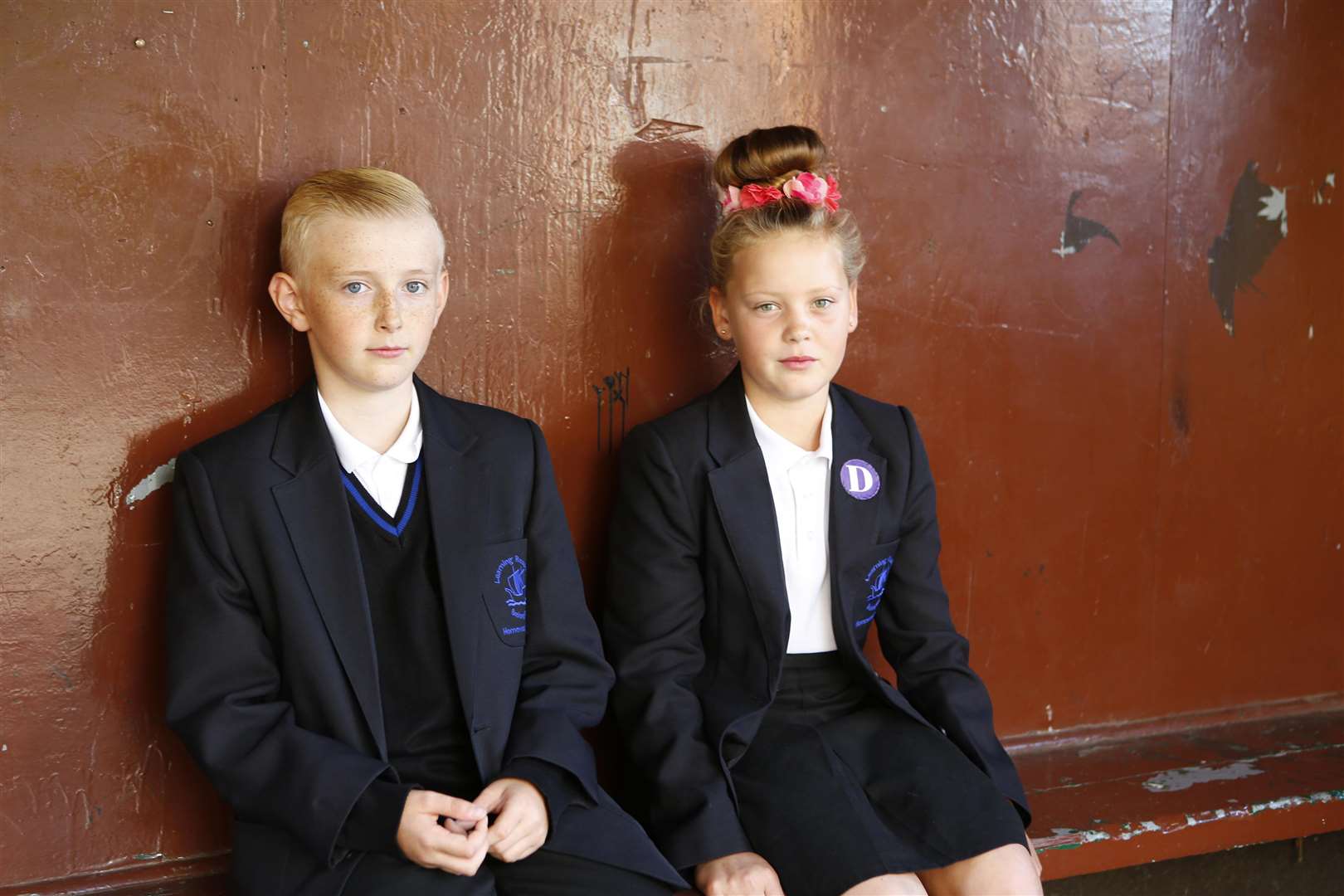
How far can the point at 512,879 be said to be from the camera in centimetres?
167

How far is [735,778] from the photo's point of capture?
1926mm

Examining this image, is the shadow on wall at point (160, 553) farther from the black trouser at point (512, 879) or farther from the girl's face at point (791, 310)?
the girl's face at point (791, 310)

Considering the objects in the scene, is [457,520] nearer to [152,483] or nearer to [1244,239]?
[152,483]

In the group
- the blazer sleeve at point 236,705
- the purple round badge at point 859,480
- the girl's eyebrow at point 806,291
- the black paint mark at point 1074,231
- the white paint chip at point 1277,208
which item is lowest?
the blazer sleeve at point 236,705

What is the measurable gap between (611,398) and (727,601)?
1.36ft

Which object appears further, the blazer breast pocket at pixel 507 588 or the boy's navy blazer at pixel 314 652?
the blazer breast pocket at pixel 507 588

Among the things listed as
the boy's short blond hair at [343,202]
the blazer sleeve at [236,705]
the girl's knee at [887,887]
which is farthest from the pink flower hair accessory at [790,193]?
the girl's knee at [887,887]

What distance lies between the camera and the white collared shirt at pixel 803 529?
2.03m

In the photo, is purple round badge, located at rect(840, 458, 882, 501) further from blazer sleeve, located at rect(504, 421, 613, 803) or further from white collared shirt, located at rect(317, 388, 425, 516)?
white collared shirt, located at rect(317, 388, 425, 516)

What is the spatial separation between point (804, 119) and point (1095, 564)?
108cm

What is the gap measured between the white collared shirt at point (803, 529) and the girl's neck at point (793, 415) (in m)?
0.03

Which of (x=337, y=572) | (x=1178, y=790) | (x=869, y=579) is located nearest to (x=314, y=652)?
(x=337, y=572)

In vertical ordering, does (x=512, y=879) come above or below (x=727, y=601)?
below

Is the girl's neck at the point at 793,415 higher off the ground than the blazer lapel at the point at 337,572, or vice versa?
the girl's neck at the point at 793,415
